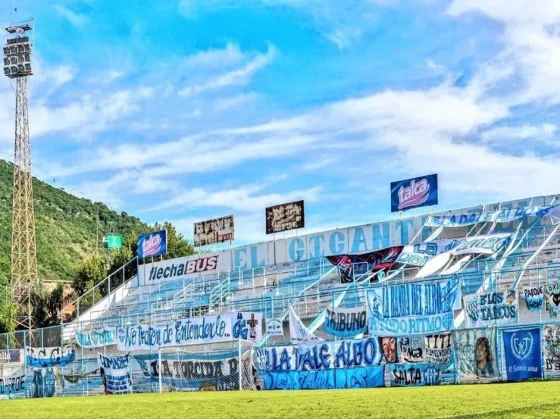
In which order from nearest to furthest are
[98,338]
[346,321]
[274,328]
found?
[346,321], [274,328], [98,338]

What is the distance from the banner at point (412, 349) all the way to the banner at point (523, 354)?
9.42ft

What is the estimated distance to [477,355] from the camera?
26062mm

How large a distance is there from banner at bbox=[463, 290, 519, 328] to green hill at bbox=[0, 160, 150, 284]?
238 feet

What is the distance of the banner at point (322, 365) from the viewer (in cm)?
2869

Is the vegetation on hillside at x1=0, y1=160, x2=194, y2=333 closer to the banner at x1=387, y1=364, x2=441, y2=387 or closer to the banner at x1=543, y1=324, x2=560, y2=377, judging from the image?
the banner at x1=387, y1=364, x2=441, y2=387

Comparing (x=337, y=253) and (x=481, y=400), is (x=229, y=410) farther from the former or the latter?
(x=337, y=253)

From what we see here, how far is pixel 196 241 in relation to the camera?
62.8 metres

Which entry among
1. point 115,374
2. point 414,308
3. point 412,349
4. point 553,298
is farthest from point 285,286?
point 553,298

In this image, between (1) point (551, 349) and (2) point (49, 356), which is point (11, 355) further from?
(1) point (551, 349)

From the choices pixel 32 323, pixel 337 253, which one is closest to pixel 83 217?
pixel 32 323

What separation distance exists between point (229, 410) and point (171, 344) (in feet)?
71.2

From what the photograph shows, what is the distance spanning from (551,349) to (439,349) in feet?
11.9

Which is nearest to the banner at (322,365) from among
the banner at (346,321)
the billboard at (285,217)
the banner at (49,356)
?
the banner at (346,321)

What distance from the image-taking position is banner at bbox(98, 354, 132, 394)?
121 ft
